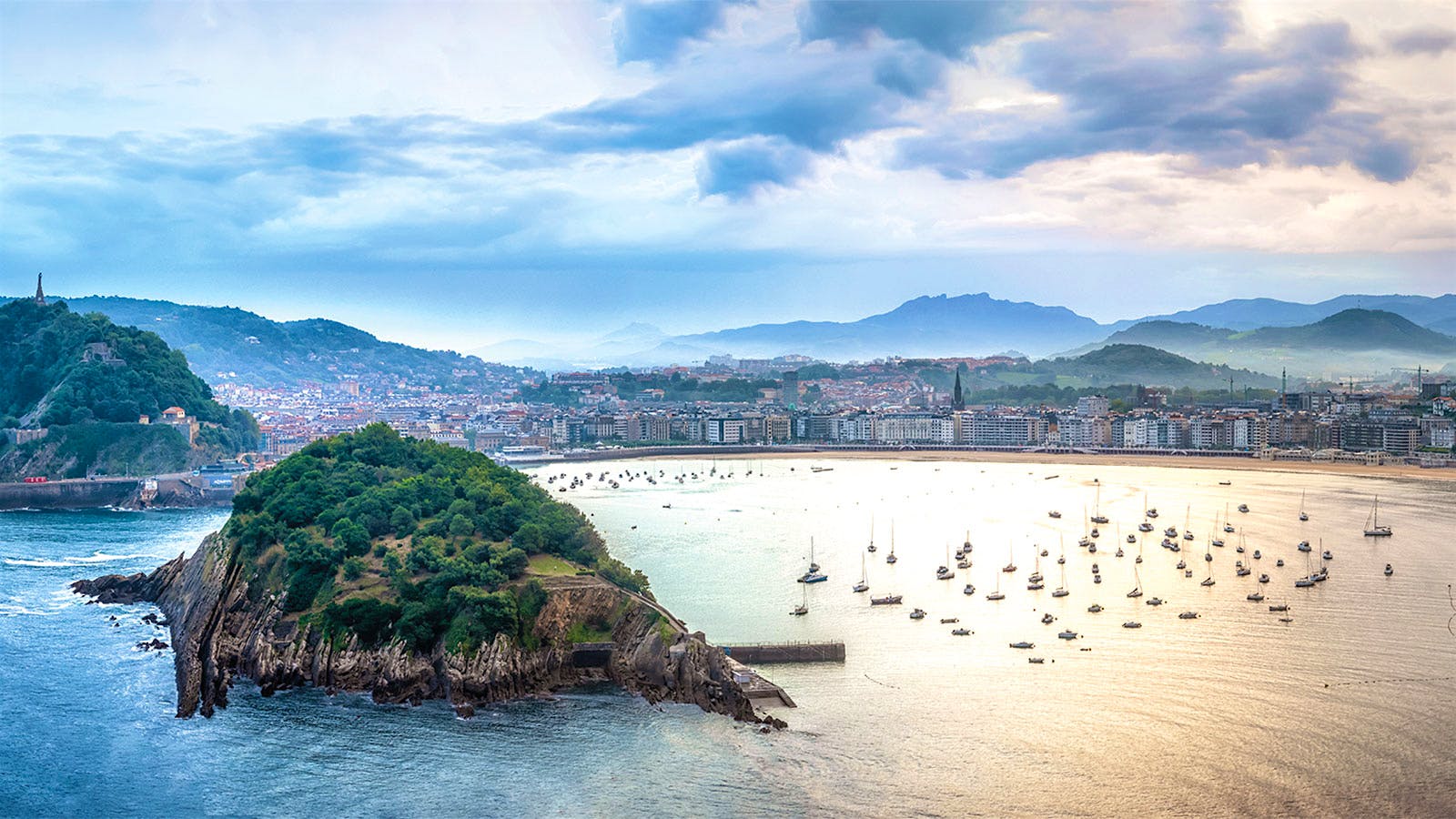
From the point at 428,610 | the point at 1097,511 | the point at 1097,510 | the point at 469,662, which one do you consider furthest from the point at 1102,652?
the point at 1097,510

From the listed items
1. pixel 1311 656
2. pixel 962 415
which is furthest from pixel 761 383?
pixel 1311 656

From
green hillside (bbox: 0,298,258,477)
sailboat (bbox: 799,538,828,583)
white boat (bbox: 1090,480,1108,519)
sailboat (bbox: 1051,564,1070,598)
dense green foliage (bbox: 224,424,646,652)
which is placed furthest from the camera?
green hillside (bbox: 0,298,258,477)

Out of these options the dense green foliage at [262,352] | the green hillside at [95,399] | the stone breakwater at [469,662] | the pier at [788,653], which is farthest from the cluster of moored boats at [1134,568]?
the dense green foliage at [262,352]

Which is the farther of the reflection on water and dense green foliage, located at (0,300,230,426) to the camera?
dense green foliage, located at (0,300,230,426)

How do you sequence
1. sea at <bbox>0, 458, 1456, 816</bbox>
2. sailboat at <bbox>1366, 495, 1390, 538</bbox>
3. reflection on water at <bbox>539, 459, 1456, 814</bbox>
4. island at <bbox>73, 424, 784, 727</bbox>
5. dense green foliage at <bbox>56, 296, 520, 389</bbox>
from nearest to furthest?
sea at <bbox>0, 458, 1456, 816</bbox>
reflection on water at <bbox>539, 459, 1456, 814</bbox>
island at <bbox>73, 424, 784, 727</bbox>
sailboat at <bbox>1366, 495, 1390, 538</bbox>
dense green foliage at <bbox>56, 296, 520, 389</bbox>

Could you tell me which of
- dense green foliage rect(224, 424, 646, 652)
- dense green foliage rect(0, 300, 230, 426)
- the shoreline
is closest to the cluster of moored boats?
dense green foliage rect(224, 424, 646, 652)

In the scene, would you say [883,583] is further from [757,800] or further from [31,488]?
[31,488]

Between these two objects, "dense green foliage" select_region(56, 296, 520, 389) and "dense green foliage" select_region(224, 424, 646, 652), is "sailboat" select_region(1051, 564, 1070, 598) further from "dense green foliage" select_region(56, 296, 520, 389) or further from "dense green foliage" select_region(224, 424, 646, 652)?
"dense green foliage" select_region(56, 296, 520, 389)
